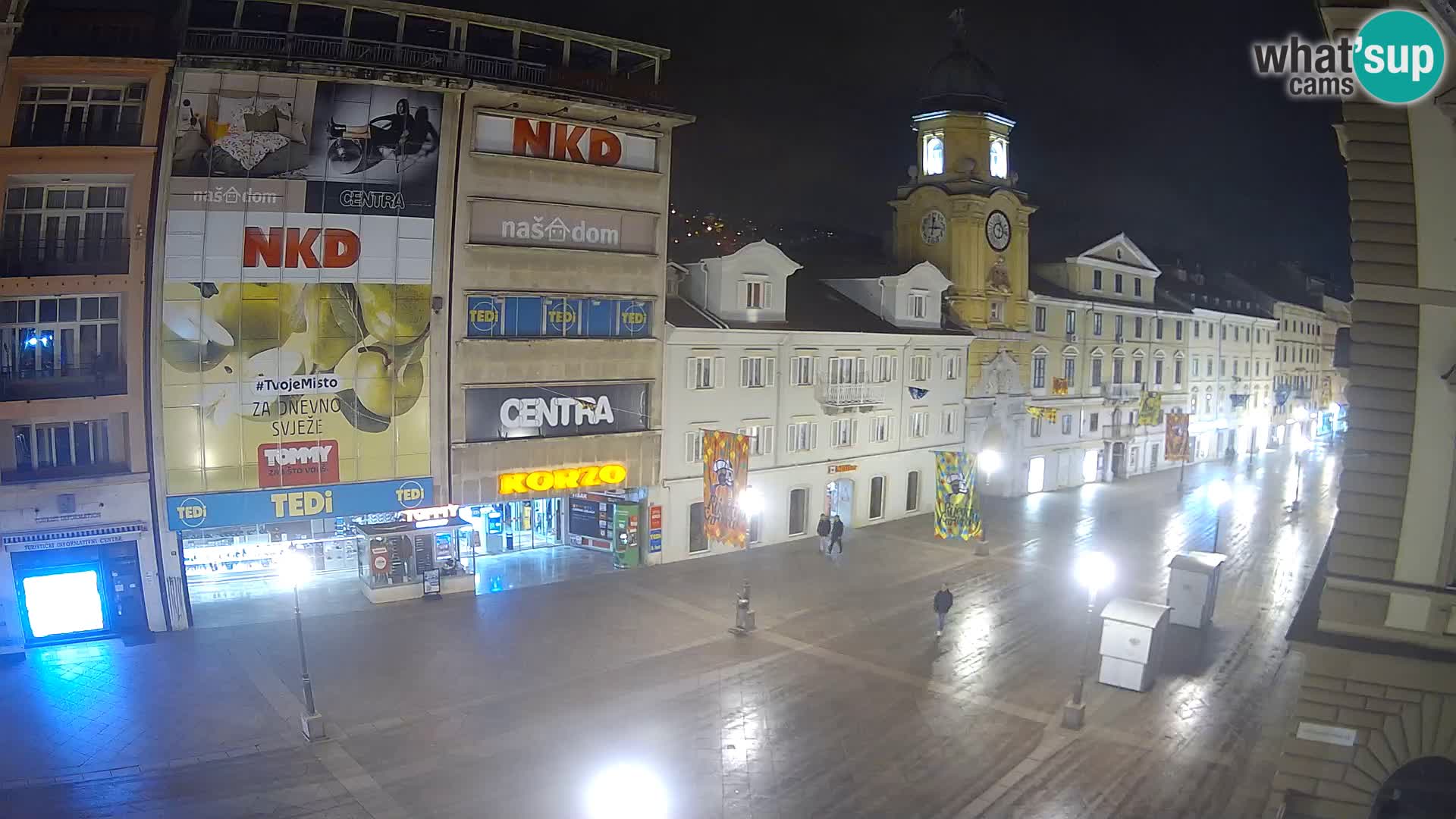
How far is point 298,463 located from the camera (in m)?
27.8

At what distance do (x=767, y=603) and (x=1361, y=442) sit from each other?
1897 centimetres

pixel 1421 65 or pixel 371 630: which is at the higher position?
pixel 1421 65

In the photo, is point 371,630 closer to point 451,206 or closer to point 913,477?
point 451,206

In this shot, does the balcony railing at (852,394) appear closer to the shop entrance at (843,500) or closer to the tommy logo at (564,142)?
the shop entrance at (843,500)

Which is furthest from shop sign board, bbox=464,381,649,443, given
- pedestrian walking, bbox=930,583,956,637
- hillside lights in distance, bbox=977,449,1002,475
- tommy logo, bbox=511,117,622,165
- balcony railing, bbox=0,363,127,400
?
hillside lights in distance, bbox=977,449,1002,475

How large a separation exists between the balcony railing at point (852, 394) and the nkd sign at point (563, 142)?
484 inches

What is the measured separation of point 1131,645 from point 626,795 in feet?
40.7

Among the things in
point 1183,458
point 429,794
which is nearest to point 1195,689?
point 429,794

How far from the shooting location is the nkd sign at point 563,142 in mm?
29391

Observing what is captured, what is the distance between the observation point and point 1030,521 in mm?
43438

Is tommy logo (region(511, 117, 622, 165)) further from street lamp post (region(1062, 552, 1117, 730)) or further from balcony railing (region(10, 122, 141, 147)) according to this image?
street lamp post (region(1062, 552, 1117, 730))

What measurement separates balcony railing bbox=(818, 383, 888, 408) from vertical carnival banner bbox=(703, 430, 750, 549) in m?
8.69

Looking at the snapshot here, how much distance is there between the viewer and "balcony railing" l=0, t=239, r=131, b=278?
2458cm

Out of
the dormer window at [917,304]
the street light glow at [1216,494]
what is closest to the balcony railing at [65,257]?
the dormer window at [917,304]
